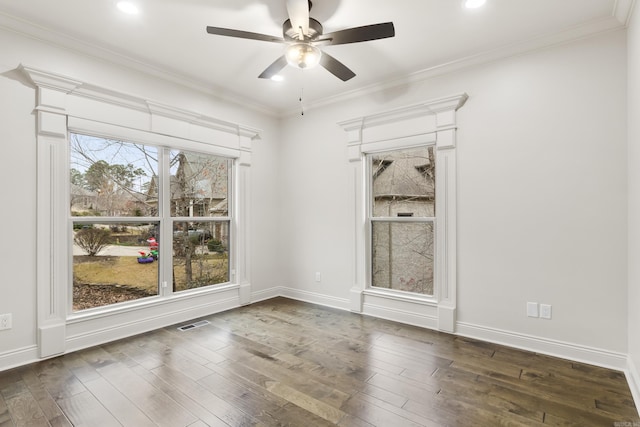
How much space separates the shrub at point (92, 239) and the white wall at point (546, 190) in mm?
3544

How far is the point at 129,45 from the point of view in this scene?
3.07 m

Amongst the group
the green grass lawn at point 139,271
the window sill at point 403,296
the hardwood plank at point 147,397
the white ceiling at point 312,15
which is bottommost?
the hardwood plank at point 147,397

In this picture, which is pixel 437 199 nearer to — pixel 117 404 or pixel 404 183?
pixel 404 183

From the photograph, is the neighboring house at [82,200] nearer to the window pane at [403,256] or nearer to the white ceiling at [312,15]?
the white ceiling at [312,15]

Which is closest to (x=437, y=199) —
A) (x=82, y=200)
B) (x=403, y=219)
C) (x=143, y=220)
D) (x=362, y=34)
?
(x=403, y=219)

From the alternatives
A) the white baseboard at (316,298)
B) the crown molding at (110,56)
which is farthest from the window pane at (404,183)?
the crown molding at (110,56)

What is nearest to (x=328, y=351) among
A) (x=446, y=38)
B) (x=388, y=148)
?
(x=388, y=148)

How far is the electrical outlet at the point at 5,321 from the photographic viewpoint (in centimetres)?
261

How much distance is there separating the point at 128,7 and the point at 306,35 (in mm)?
1407

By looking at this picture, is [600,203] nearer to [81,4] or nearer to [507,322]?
[507,322]

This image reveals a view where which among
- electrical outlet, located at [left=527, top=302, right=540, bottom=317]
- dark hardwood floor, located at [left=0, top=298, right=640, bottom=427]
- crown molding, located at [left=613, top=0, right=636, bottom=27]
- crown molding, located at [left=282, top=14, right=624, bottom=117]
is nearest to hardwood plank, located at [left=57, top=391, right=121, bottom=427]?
dark hardwood floor, located at [left=0, top=298, right=640, bottom=427]

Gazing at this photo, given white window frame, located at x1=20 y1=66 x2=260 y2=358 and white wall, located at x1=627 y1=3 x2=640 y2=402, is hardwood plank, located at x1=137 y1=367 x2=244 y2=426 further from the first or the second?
white wall, located at x1=627 y1=3 x2=640 y2=402

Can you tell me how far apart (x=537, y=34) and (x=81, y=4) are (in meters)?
3.77

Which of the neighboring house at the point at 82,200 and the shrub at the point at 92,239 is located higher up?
the neighboring house at the point at 82,200
